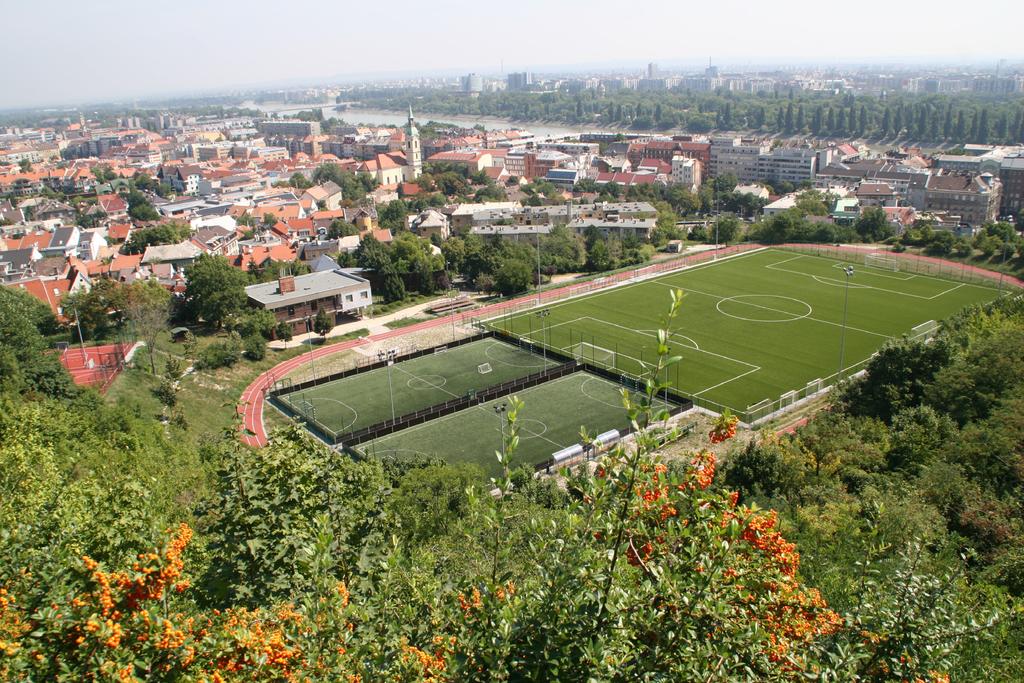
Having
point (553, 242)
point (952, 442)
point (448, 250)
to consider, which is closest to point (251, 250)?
point (448, 250)

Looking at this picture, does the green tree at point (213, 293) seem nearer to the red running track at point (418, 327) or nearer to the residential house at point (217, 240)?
the red running track at point (418, 327)

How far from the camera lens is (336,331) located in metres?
34.8

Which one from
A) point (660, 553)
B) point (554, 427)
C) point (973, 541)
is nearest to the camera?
point (660, 553)

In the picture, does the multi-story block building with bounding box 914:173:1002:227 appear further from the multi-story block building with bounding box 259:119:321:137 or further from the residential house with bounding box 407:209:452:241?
the multi-story block building with bounding box 259:119:321:137

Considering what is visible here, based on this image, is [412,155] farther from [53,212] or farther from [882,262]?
[882,262]

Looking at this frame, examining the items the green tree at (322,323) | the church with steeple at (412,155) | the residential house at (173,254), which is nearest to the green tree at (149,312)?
the green tree at (322,323)

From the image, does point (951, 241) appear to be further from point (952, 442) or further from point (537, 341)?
point (952, 442)

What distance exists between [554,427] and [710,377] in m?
7.21

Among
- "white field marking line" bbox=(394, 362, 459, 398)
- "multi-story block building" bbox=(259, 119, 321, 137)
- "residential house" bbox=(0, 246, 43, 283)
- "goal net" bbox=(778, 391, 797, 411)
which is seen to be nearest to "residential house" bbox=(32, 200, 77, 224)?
"residential house" bbox=(0, 246, 43, 283)

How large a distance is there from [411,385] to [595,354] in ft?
25.2

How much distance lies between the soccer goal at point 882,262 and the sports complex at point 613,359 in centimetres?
10

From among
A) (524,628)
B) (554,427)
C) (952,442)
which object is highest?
(524,628)

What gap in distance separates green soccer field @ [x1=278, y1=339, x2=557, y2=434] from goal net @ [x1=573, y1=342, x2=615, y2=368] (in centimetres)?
142

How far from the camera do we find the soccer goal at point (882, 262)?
42438 mm
